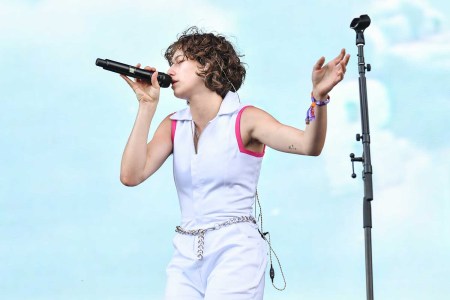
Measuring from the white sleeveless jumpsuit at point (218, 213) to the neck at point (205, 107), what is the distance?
4 cm

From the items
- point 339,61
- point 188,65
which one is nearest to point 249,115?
point 188,65

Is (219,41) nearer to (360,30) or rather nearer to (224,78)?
(224,78)

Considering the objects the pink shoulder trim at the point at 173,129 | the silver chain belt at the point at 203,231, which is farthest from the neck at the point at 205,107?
the silver chain belt at the point at 203,231

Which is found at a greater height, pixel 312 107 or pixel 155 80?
pixel 155 80

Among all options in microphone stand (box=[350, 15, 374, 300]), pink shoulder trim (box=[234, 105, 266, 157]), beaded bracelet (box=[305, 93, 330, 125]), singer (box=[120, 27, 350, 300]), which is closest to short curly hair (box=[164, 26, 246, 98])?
singer (box=[120, 27, 350, 300])

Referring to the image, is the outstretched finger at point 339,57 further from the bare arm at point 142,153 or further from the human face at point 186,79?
the bare arm at point 142,153

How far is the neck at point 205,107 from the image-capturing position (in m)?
3.03

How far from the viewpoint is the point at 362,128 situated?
416 cm

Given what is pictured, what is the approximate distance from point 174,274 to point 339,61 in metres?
1.00

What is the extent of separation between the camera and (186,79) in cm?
302

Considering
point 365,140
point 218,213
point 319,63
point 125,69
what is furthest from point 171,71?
point 365,140

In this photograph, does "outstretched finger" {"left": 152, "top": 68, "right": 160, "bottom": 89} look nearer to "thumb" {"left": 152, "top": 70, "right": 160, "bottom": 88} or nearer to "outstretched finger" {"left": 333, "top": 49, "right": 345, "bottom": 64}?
"thumb" {"left": 152, "top": 70, "right": 160, "bottom": 88}

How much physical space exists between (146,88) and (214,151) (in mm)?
404

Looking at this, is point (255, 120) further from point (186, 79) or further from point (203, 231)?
point (203, 231)
